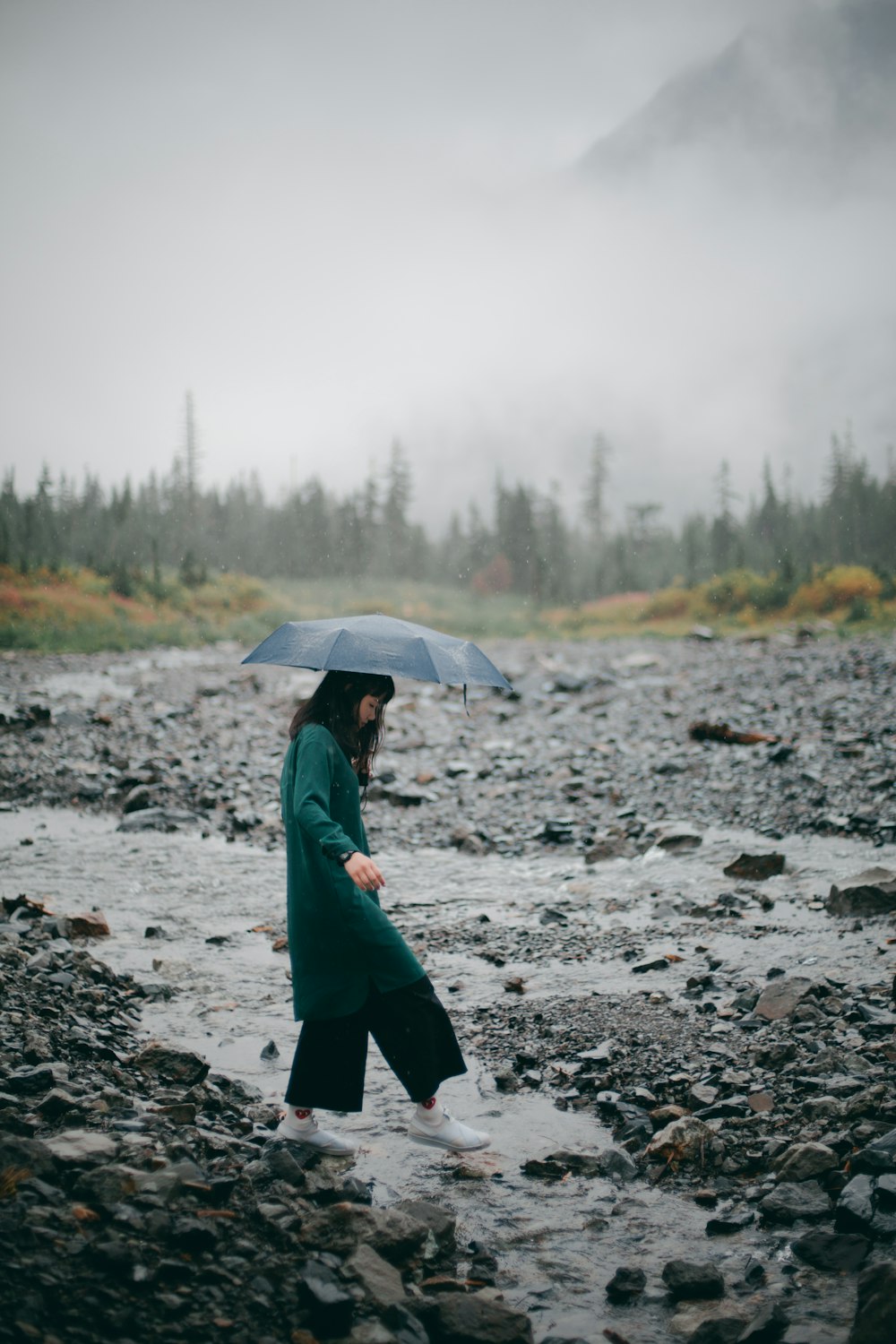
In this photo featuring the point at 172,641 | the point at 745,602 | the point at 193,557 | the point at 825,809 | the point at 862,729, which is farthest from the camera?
the point at 193,557

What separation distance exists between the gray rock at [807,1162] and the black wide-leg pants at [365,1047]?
1237 mm

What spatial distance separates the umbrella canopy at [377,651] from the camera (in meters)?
3.12

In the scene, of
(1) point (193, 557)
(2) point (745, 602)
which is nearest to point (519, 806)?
(2) point (745, 602)

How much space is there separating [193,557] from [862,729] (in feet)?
106

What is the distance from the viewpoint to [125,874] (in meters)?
7.28

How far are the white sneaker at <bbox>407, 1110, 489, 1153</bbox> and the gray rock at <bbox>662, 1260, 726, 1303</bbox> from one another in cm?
100

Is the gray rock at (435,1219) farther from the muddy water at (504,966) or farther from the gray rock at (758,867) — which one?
the gray rock at (758,867)

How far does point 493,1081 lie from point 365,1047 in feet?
3.25

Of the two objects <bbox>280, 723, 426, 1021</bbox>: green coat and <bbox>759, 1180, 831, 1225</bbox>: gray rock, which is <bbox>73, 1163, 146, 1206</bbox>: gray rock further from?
<bbox>759, 1180, 831, 1225</bbox>: gray rock

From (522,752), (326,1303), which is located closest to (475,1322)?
(326,1303)

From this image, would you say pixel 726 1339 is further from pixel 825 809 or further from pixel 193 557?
pixel 193 557

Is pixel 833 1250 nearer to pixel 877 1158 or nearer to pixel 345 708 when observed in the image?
pixel 877 1158

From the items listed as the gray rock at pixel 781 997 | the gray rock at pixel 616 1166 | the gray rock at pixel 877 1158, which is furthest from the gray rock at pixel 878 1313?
the gray rock at pixel 781 997

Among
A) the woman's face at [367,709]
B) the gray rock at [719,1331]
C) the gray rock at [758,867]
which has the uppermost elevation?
the woman's face at [367,709]
